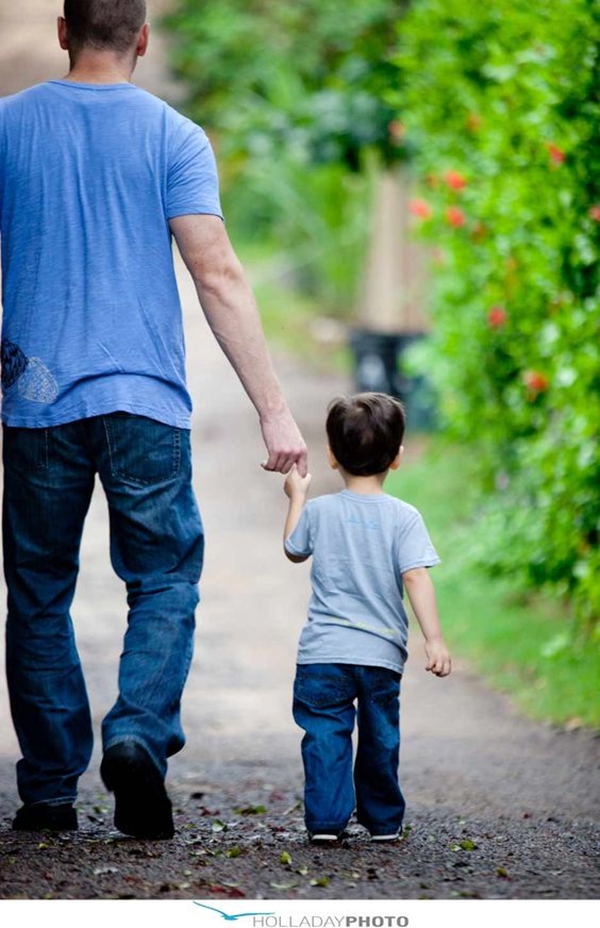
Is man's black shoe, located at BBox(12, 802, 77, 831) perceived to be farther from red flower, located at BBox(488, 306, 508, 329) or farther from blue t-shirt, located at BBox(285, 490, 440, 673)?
red flower, located at BBox(488, 306, 508, 329)

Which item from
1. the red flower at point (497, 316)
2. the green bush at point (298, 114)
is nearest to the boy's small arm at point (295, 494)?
the red flower at point (497, 316)

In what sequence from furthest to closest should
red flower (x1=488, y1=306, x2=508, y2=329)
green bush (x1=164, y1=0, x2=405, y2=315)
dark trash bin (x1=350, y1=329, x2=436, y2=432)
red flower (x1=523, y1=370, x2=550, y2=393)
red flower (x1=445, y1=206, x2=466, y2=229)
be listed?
1. dark trash bin (x1=350, y1=329, x2=436, y2=432)
2. green bush (x1=164, y1=0, x2=405, y2=315)
3. red flower (x1=445, y1=206, x2=466, y2=229)
4. red flower (x1=488, y1=306, x2=508, y2=329)
5. red flower (x1=523, y1=370, x2=550, y2=393)

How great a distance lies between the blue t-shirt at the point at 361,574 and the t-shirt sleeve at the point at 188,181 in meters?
0.73

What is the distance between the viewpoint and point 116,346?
136 inches

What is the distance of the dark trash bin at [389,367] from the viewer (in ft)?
39.2

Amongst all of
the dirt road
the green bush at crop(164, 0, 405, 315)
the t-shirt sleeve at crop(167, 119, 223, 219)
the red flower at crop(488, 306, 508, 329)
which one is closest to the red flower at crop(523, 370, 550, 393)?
the red flower at crop(488, 306, 508, 329)

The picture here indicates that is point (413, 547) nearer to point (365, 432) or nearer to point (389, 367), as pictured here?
point (365, 432)

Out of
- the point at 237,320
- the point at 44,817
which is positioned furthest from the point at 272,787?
the point at 237,320

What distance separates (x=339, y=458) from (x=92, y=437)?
0.57 meters

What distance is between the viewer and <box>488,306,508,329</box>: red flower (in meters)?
A: 7.15

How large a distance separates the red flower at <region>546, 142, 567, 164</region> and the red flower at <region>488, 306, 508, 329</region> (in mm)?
1312

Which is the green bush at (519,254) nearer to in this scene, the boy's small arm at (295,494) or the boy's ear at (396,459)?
the boy's ear at (396,459)
